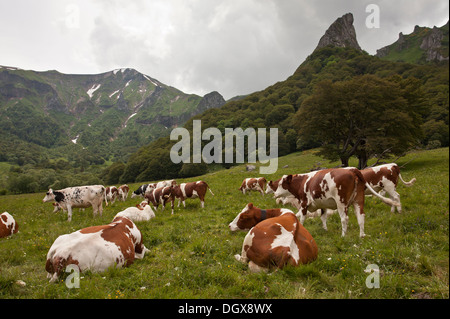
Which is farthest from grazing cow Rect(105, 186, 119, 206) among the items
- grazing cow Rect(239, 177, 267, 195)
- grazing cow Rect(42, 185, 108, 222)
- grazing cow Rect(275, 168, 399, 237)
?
grazing cow Rect(275, 168, 399, 237)

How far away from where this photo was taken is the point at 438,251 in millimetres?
5332

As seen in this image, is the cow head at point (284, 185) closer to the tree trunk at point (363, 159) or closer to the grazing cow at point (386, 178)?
the grazing cow at point (386, 178)

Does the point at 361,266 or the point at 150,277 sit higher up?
the point at 361,266

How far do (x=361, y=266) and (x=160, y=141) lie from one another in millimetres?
115796

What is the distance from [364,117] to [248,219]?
22.0 meters

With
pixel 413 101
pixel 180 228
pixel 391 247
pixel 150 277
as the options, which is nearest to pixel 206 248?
pixel 150 277

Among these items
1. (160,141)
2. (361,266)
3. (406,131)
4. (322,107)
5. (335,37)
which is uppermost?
(335,37)

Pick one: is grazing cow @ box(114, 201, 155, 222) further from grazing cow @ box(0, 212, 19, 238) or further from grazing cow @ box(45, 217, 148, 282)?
grazing cow @ box(0, 212, 19, 238)

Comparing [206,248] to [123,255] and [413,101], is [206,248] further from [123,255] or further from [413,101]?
A: [413,101]

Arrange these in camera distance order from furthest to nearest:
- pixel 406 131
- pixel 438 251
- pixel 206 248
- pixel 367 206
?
pixel 406 131, pixel 367 206, pixel 206 248, pixel 438 251

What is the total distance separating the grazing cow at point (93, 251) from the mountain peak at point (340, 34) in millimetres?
209471

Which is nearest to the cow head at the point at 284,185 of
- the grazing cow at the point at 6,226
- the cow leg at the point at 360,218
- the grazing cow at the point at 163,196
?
the cow leg at the point at 360,218
